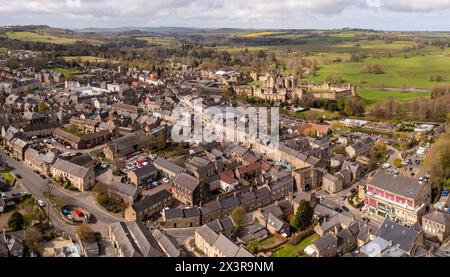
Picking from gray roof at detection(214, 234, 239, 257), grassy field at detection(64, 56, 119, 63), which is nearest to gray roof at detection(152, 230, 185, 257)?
gray roof at detection(214, 234, 239, 257)

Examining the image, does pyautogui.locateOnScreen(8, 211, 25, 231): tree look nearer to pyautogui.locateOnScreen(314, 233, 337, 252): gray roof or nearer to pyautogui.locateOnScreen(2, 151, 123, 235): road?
pyautogui.locateOnScreen(2, 151, 123, 235): road

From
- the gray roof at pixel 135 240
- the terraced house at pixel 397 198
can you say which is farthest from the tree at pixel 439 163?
the gray roof at pixel 135 240

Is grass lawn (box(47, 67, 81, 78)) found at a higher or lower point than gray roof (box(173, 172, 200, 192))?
higher

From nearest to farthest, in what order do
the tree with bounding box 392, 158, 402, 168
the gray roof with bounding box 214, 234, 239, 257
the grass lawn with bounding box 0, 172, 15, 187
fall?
the gray roof with bounding box 214, 234, 239, 257 < the grass lawn with bounding box 0, 172, 15, 187 < the tree with bounding box 392, 158, 402, 168

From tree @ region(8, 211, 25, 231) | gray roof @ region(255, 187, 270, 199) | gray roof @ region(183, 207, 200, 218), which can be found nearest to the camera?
tree @ region(8, 211, 25, 231)

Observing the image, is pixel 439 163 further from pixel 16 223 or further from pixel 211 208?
pixel 16 223

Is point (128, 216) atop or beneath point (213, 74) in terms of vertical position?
beneath

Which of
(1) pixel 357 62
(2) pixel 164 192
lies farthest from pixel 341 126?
(1) pixel 357 62

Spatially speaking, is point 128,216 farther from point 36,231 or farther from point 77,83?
point 77,83
